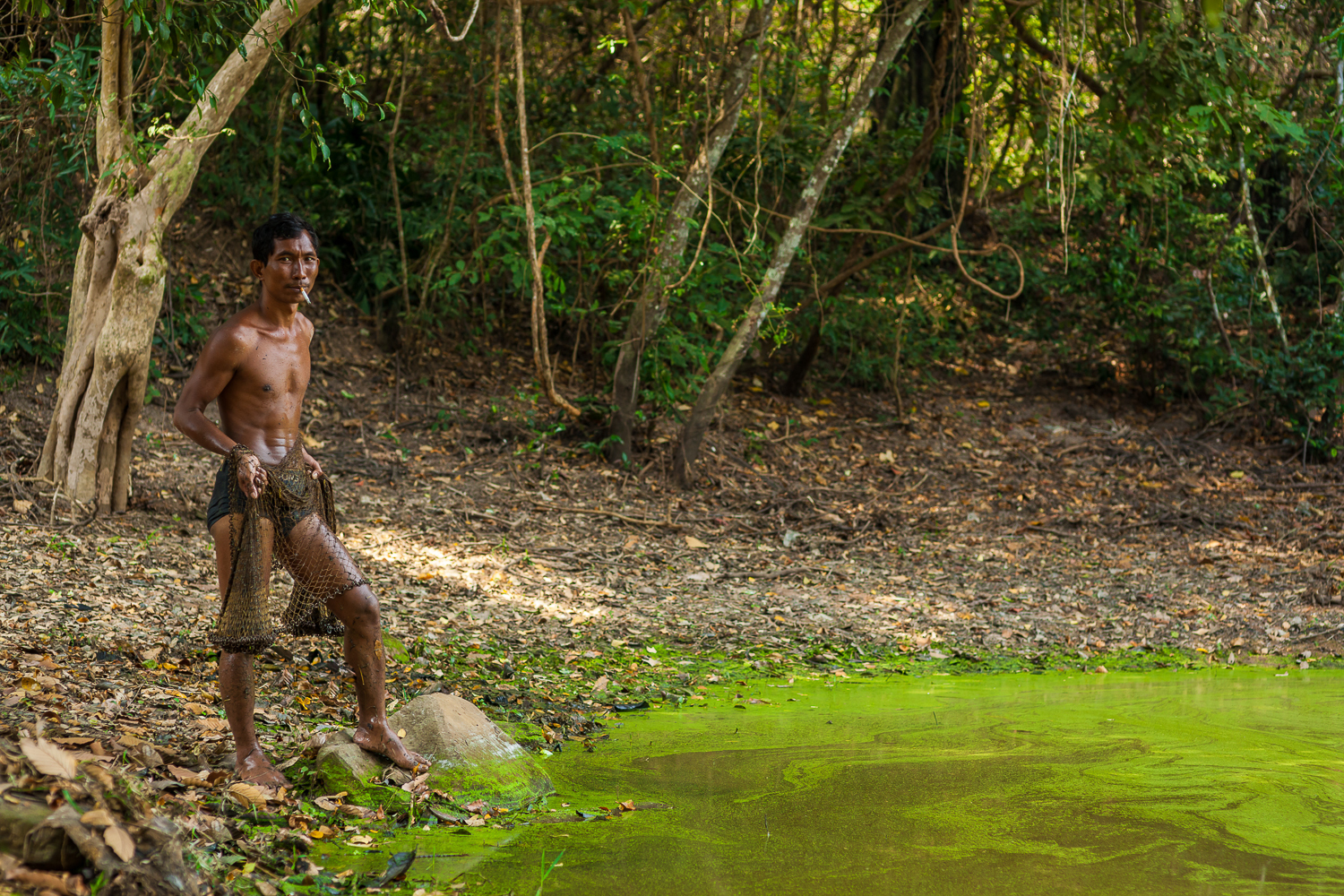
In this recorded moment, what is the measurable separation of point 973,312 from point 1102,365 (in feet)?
5.91

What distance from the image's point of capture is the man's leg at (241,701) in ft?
10.6

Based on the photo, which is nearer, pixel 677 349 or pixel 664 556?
pixel 664 556

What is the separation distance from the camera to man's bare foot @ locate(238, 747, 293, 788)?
322cm

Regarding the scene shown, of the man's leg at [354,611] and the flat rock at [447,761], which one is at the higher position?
the man's leg at [354,611]

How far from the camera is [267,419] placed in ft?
11.0

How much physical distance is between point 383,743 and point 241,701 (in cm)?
43

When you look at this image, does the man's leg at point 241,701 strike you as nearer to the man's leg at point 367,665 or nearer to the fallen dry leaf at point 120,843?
the man's leg at point 367,665

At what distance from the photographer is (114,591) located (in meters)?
5.13

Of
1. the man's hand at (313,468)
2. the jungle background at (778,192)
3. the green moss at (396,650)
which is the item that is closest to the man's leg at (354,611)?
the man's hand at (313,468)

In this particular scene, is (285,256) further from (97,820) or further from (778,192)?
(778,192)

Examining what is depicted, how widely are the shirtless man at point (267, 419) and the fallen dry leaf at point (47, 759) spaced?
2.28 ft

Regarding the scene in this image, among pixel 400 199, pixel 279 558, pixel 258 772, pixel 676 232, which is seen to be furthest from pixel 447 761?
pixel 400 199

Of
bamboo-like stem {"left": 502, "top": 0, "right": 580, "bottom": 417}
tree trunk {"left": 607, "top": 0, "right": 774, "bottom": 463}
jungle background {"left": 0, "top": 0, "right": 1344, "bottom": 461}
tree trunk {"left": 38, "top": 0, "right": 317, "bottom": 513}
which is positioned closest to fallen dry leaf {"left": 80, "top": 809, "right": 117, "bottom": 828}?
tree trunk {"left": 38, "top": 0, "right": 317, "bottom": 513}

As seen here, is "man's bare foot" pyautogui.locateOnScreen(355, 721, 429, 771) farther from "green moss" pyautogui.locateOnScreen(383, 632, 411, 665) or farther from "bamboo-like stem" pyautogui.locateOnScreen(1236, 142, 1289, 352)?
"bamboo-like stem" pyautogui.locateOnScreen(1236, 142, 1289, 352)
